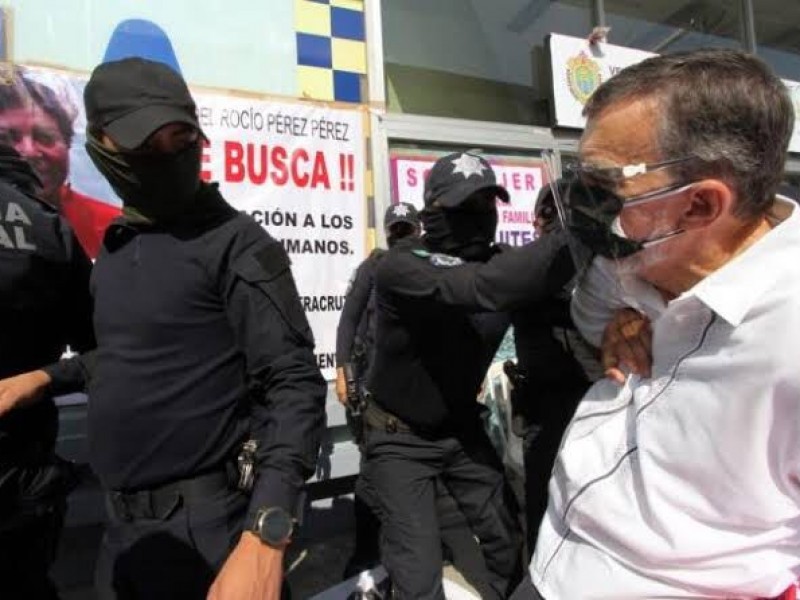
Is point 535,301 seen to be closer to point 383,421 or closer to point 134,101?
point 383,421

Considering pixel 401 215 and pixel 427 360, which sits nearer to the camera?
pixel 427 360

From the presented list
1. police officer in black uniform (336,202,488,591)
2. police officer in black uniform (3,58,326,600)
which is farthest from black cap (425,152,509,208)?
police officer in black uniform (3,58,326,600)

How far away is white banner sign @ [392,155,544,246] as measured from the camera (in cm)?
443

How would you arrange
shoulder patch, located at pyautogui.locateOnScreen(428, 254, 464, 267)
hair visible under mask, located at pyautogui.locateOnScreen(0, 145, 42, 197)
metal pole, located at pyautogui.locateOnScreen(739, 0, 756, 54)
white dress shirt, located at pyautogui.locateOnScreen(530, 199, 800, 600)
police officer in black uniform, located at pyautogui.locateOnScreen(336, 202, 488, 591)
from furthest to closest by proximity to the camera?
metal pole, located at pyautogui.locateOnScreen(739, 0, 756, 54) < police officer in black uniform, located at pyautogui.locateOnScreen(336, 202, 488, 591) < shoulder patch, located at pyautogui.locateOnScreen(428, 254, 464, 267) < hair visible under mask, located at pyautogui.locateOnScreen(0, 145, 42, 197) < white dress shirt, located at pyautogui.locateOnScreen(530, 199, 800, 600)

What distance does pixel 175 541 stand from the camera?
1476 mm

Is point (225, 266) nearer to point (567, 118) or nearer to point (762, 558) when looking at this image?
point (762, 558)

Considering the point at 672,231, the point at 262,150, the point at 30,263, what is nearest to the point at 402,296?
the point at 30,263

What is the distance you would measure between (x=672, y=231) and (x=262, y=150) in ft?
10.1

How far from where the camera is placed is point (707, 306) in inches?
37.8

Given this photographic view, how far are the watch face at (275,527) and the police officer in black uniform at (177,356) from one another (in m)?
0.19

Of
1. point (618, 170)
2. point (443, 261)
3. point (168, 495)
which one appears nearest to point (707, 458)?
point (618, 170)

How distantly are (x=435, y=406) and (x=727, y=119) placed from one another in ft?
5.72

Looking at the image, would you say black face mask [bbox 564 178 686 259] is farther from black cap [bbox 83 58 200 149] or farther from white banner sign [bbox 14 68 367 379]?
white banner sign [bbox 14 68 367 379]

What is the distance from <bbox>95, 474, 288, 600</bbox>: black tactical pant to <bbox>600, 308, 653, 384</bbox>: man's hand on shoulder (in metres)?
0.86
